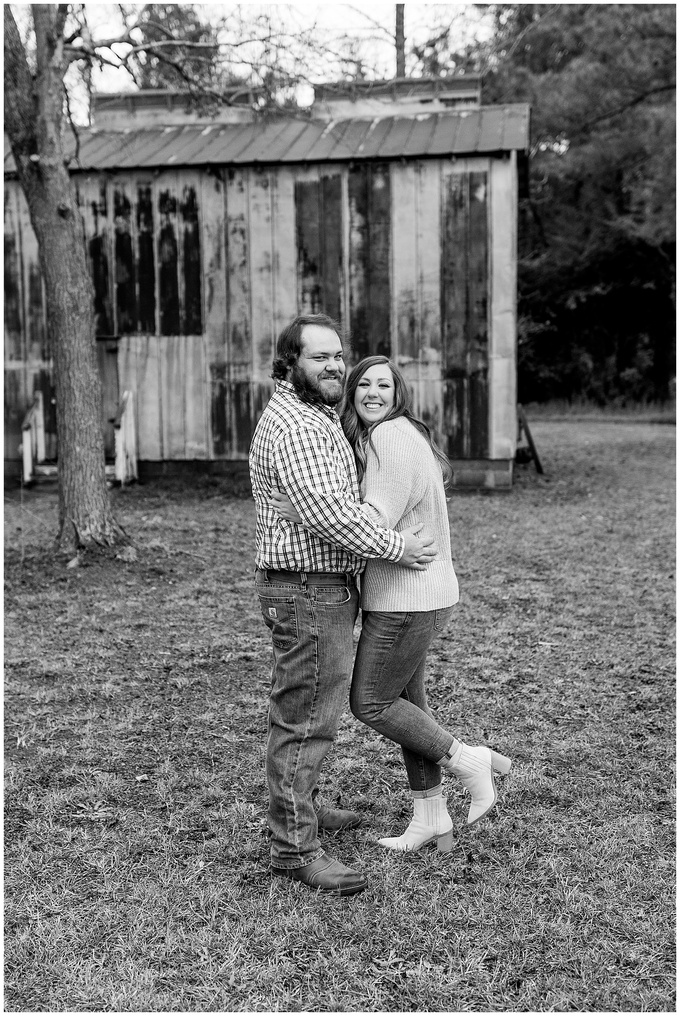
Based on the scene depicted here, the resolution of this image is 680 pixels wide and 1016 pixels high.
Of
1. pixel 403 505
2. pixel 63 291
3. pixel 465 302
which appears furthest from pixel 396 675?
pixel 465 302

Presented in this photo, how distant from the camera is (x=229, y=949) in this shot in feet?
9.19

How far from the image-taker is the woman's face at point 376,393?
3.24m

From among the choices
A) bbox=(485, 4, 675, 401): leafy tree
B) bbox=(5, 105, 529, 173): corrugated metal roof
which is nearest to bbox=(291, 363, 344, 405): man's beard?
bbox=(5, 105, 529, 173): corrugated metal roof

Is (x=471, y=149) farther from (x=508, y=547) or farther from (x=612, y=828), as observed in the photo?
(x=612, y=828)

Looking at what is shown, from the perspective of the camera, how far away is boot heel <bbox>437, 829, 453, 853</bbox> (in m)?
3.38

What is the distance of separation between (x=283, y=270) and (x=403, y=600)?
9319 millimetres

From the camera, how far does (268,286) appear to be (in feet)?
39.1

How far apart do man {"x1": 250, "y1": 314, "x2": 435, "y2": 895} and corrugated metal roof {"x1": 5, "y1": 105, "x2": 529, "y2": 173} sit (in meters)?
8.92

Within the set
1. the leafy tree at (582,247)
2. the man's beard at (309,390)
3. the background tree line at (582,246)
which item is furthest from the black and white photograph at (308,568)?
the leafy tree at (582,247)

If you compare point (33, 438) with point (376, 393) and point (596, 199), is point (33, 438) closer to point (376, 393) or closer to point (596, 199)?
point (376, 393)

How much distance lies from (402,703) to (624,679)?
2334 mm

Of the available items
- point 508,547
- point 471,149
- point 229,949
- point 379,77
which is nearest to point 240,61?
point 379,77

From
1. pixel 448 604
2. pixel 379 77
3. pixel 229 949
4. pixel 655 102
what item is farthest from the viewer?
pixel 655 102

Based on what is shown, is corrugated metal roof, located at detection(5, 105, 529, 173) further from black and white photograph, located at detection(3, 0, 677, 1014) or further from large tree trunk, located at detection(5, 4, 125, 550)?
large tree trunk, located at detection(5, 4, 125, 550)
